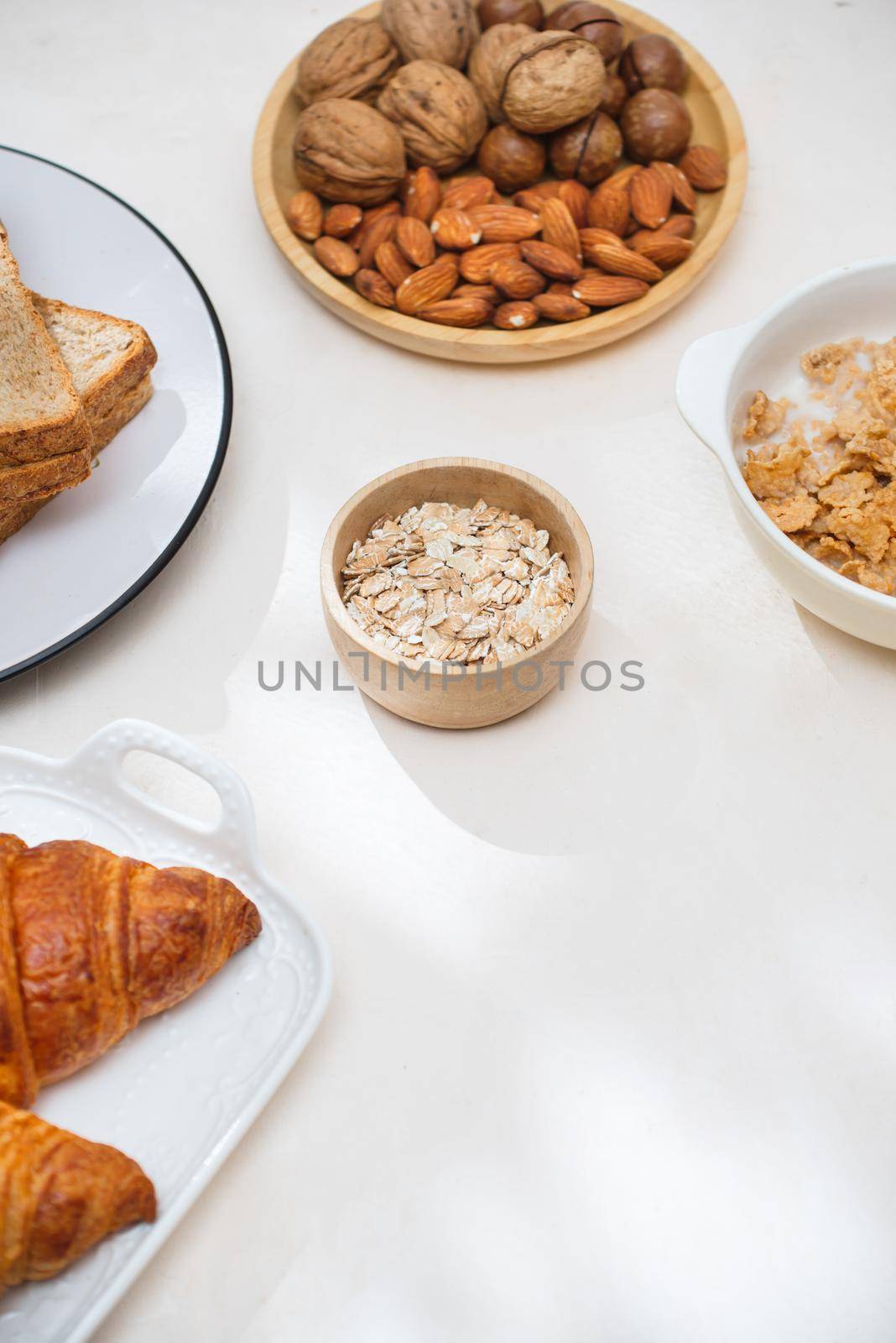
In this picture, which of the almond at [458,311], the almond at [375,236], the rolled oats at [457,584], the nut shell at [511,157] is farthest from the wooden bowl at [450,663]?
the nut shell at [511,157]

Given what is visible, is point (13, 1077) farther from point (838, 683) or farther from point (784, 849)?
point (838, 683)

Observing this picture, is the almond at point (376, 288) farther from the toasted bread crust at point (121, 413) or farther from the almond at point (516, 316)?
the toasted bread crust at point (121, 413)

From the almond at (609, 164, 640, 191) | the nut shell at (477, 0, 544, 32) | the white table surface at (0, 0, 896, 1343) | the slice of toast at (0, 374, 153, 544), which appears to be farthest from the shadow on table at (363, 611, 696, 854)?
the nut shell at (477, 0, 544, 32)

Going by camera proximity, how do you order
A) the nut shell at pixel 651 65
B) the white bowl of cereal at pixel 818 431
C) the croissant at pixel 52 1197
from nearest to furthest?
the croissant at pixel 52 1197 < the white bowl of cereal at pixel 818 431 < the nut shell at pixel 651 65

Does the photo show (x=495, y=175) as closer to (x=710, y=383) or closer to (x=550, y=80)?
(x=550, y=80)

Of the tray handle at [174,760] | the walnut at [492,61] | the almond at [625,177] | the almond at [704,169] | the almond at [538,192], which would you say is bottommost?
the tray handle at [174,760]

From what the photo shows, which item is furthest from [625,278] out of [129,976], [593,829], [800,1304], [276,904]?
[800,1304]

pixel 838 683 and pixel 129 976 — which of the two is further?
pixel 838 683
